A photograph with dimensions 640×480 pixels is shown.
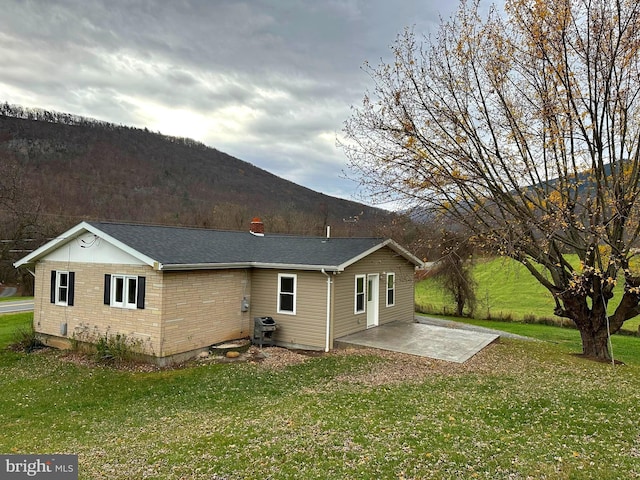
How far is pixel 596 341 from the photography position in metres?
12.0

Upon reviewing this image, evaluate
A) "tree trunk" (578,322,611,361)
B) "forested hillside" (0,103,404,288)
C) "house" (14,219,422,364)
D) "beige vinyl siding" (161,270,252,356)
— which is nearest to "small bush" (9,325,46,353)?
"house" (14,219,422,364)

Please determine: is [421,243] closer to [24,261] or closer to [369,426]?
[369,426]

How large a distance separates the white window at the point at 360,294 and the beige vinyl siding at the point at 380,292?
0.15m

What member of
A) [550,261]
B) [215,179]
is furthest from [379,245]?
[215,179]

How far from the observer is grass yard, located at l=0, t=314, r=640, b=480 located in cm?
484

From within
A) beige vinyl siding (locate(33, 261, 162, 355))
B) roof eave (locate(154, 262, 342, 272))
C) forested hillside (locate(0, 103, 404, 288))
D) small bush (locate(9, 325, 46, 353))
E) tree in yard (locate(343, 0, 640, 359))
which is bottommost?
small bush (locate(9, 325, 46, 353))

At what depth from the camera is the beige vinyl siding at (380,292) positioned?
12.8 meters

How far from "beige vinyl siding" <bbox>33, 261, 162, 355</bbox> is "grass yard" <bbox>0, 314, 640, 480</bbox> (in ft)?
3.73

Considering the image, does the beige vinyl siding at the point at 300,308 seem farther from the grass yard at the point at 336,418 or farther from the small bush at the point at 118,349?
the small bush at the point at 118,349

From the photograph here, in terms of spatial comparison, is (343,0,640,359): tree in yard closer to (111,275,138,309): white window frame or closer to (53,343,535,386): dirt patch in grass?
(53,343,535,386): dirt patch in grass

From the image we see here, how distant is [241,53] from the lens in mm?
17328

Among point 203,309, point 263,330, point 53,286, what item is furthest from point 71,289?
point 263,330

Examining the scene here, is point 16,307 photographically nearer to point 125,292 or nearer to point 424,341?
point 125,292

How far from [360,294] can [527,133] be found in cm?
716
